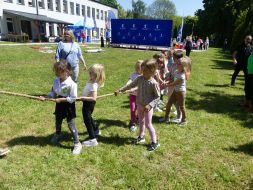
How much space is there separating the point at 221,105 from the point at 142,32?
23.1m

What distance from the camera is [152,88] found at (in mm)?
5023

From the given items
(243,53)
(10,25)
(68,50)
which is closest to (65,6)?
(10,25)

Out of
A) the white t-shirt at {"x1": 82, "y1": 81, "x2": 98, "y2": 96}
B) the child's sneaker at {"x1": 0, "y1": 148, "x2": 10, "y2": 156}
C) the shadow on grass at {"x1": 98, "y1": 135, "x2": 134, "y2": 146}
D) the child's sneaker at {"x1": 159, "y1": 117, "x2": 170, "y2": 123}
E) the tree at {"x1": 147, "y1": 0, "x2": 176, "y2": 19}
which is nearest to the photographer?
the child's sneaker at {"x1": 0, "y1": 148, "x2": 10, "y2": 156}

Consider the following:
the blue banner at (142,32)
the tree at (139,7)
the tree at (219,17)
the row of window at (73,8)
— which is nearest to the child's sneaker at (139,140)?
the blue banner at (142,32)

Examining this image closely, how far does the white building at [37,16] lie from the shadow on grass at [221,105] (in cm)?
2894

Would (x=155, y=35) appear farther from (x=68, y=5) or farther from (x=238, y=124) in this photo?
(x=68, y=5)

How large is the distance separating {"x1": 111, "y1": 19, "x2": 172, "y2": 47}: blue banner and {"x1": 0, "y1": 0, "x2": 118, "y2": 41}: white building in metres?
5.70

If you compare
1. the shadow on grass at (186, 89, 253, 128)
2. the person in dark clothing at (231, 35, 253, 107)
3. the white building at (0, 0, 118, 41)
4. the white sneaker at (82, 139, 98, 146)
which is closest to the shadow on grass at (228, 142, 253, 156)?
the shadow on grass at (186, 89, 253, 128)

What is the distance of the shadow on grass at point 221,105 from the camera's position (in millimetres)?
7895

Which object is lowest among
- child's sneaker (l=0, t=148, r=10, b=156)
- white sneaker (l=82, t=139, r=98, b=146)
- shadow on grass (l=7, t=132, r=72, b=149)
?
shadow on grass (l=7, t=132, r=72, b=149)

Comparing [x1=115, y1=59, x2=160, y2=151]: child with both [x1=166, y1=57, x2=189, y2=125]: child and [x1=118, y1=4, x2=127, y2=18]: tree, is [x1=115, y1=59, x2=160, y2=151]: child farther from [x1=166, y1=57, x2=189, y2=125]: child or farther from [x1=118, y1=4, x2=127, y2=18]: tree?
[x1=118, y1=4, x2=127, y2=18]: tree

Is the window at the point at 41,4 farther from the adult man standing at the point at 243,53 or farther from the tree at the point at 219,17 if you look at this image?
the adult man standing at the point at 243,53

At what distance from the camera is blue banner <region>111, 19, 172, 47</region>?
29.5 metres

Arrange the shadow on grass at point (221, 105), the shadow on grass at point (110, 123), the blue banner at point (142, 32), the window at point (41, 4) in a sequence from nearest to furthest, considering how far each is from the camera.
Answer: the shadow on grass at point (110, 123) → the shadow on grass at point (221, 105) → the blue banner at point (142, 32) → the window at point (41, 4)
